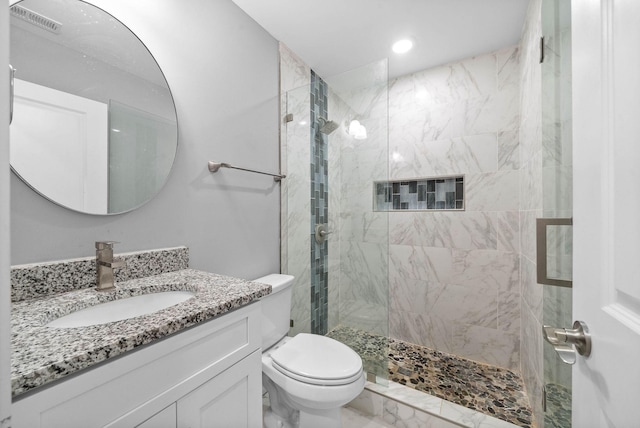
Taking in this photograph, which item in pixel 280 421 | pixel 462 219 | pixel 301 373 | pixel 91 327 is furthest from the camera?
pixel 462 219

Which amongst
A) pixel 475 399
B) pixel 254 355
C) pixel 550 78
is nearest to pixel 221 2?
pixel 550 78

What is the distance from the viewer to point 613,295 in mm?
433

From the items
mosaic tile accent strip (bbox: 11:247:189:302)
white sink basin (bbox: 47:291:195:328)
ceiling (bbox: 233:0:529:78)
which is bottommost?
white sink basin (bbox: 47:291:195:328)

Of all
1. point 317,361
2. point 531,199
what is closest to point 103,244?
point 317,361

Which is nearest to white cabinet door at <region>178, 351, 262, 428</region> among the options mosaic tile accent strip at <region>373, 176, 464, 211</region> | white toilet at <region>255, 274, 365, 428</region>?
white toilet at <region>255, 274, 365, 428</region>

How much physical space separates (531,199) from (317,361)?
1.57 meters

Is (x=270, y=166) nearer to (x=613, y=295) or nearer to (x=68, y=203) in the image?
(x=68, y=203)

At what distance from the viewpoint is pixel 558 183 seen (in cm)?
86

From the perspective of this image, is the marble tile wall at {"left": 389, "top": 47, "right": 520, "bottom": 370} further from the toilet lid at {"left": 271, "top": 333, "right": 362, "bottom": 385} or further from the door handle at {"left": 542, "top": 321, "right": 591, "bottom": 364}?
the door handle at {"left": 542, "top": 321, "right": 591, "bottom": 364}

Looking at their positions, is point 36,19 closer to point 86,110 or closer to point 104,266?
point 86,110

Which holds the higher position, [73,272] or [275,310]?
[73,272]

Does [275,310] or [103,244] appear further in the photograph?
[275,310]

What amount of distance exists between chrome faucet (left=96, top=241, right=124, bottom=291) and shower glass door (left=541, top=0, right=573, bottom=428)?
143 cm

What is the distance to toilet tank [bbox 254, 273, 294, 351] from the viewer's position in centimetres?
143
